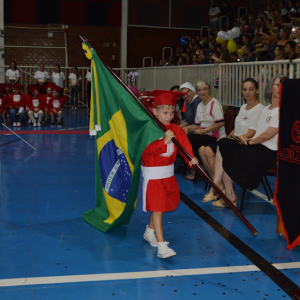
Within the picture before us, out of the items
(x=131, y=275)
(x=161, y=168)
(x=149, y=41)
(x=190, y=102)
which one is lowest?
(x=131, y=275)

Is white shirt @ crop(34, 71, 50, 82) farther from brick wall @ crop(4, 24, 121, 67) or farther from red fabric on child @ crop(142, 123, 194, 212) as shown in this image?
red fabric on child @ crop(142, 123, 194, 212)

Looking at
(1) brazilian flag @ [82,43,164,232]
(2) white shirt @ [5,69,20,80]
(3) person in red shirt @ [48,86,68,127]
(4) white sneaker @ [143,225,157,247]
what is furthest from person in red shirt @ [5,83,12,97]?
(4) white sneaker @ [143,225,157,247]

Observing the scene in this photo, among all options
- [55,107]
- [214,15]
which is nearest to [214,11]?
[214,15]

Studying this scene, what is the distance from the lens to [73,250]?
133 inches

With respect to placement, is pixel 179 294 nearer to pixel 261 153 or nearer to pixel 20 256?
pixel 20 256

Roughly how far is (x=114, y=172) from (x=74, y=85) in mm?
13497

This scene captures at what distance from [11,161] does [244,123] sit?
4.12 metres

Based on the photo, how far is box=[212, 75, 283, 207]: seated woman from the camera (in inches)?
167

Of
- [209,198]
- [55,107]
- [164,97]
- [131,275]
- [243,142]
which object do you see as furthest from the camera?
[55,107]

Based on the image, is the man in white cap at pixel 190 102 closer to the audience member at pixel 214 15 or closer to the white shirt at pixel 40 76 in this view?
the white shirt at pixel 40 76

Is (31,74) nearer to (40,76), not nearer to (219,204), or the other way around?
(40,76)

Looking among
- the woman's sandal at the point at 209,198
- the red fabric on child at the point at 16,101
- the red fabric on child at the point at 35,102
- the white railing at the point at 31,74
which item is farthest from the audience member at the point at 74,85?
the woman's sandal at the point at 209,198

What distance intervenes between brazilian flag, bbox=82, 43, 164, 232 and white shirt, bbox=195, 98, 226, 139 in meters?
2.12

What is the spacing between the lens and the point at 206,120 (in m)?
5.66
